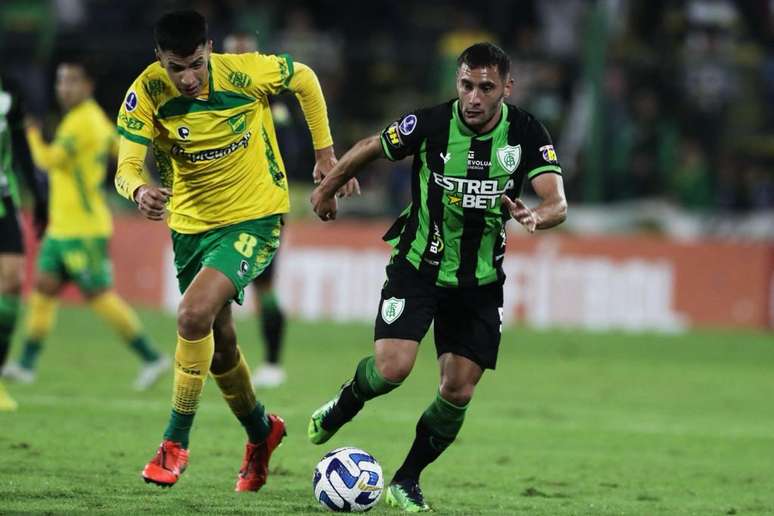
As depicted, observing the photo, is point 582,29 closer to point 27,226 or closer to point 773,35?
point 773,35

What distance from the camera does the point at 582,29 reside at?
1908 cm

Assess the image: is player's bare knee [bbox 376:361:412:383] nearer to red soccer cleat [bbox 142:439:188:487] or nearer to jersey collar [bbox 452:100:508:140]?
red soccer cleat [bbox 142:439:188:487]

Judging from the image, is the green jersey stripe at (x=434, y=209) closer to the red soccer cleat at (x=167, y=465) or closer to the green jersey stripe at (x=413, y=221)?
the green jersey stripe at (x=413, y=221)

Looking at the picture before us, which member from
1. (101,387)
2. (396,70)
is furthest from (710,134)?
(101,387)

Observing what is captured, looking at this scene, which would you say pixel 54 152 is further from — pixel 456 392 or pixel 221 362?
pixel 456 392

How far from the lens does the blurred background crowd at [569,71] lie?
18859 millimetres

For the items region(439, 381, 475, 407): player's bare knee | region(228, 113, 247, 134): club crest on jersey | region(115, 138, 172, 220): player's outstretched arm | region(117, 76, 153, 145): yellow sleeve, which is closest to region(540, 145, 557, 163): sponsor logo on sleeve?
region(439, 381, 475, 407): player's bare knee

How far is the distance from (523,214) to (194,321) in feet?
5.23

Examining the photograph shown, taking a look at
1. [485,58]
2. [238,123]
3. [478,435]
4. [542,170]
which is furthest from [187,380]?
[478,435]

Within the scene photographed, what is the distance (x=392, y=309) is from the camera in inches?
265

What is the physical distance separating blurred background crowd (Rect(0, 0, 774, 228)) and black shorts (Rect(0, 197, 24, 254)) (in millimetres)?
7819

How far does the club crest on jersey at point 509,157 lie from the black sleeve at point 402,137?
377mm

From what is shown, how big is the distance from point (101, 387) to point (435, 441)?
5229mm

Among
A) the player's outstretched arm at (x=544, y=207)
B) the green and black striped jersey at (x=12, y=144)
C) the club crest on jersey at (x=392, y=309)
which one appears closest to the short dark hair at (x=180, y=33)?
the club crest on jersey at (x=392, y=309)
